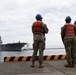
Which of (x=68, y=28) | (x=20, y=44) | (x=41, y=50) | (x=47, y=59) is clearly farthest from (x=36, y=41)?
(x=20, y=44)

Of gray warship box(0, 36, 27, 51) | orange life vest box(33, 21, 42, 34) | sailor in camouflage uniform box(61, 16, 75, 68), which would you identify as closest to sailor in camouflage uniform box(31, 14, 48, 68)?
orange life vest box(33, 21, 42, 34)

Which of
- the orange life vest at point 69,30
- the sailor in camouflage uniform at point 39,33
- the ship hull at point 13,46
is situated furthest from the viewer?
the ship hull at point 13,46

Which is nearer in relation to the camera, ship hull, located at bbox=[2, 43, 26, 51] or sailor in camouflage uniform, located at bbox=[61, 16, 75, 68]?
sailor in camouflage uniform, located at bbox=[61, 16, 75, 68]

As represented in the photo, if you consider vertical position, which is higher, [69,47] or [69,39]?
[69,39]

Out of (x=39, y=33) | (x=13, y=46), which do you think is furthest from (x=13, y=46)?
(x=39, y=33)

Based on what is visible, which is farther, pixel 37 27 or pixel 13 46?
pixel 13 46

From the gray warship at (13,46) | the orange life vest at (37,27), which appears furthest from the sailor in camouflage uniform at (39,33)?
the gray warship at (13,46)

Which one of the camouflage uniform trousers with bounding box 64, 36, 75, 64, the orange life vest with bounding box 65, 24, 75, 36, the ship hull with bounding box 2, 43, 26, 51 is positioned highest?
the orange life vest with bounding box 65, 24, 75, 36

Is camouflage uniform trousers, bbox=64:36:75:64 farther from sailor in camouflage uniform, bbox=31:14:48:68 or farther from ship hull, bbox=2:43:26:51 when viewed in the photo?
ship hull, bbox=2:43:26:51

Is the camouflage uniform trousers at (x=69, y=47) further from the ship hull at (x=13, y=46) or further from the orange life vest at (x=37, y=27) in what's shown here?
the ship hull at (x=13, y=46)

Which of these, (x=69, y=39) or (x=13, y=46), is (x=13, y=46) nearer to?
(x=13, y=46)

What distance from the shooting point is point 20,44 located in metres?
129

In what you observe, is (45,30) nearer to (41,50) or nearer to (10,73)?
(41,50)

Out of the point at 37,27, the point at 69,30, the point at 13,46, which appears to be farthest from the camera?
the point at 13,46
